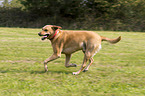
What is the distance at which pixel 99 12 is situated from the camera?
30.0 m

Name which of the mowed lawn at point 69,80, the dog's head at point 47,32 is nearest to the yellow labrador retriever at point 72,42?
the dog's head at point 47,32

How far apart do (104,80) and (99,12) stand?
25629 millimetres

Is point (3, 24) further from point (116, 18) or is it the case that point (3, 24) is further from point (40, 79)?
point (40, 79)

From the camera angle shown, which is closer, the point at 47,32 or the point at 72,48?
the point at 47,32

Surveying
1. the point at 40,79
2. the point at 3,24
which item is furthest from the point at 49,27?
the point at 3,24

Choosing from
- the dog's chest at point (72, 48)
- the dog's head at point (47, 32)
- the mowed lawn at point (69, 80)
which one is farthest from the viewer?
the dog's chest at point (72, 48)

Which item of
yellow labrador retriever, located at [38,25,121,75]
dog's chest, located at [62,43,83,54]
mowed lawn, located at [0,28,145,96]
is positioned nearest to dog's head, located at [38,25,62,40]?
yellow labrador retriever, located at [38,25,121,75]

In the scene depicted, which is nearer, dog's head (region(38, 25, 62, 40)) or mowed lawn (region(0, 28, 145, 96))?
mowed lawn (region(0, 28, 145, 96))

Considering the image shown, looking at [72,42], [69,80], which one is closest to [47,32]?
[72,42]

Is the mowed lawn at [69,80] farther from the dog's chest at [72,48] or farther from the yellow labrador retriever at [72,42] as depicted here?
the dog's chest at [72,48]

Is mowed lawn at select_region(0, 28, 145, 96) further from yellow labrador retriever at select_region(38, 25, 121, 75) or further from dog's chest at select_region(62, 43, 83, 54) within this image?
dog's chest at select_region(62, 43, 83, 54)

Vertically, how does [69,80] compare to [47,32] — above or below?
below

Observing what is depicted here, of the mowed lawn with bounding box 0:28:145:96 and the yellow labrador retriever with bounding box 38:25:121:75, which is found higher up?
the yellow labrador retriever with bounding box 38:25:121:75

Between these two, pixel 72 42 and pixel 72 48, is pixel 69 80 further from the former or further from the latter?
pixel 72 42
